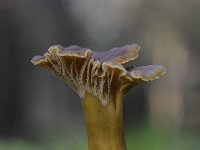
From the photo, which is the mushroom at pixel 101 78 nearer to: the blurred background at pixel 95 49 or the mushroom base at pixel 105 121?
the mushroom base at pixel 105 121

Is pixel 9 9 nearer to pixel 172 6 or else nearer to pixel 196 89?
pixel 172 6

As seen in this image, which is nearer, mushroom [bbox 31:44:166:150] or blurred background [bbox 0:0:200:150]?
mushroom [bbox 31:44:166:150]

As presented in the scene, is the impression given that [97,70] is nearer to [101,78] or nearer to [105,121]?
[101,78]

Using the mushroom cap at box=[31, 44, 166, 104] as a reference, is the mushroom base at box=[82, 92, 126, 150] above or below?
below

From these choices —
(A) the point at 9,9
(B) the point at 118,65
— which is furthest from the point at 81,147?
(B) the point at 118,65

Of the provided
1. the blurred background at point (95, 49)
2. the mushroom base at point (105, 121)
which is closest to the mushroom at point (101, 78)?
the mushroom base at point (105, 121)

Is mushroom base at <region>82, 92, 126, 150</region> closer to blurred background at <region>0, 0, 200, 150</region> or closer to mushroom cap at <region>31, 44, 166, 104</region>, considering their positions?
mushroom cap at <region>31, 44, 166, 104</region>

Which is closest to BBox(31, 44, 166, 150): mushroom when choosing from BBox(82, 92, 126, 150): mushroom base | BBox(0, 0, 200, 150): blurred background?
BBox(82, 92, 126, 150): mushroom base
